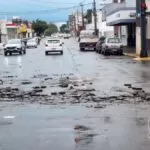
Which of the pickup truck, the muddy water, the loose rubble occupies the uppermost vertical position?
the muddy water

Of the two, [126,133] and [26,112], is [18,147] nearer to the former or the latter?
[126,133]

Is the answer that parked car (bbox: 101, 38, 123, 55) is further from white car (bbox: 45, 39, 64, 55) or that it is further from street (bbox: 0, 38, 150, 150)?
street (bbox: 0, 38, 150, 150)

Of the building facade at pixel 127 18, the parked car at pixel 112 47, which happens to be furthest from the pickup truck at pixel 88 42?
the parked car at pixel 112 47

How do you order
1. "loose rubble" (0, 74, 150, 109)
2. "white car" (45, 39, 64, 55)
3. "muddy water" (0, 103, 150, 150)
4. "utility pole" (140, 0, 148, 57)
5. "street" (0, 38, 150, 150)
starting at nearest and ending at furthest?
"muddy water" (0, 103, 150, 150)
"street" (0, 38, 150, 150)
"loose rubble" (0, 74, 150, 109)
"utility pole" (140, 0, 148, 57)
"white car" (45, 39, 64, 55)

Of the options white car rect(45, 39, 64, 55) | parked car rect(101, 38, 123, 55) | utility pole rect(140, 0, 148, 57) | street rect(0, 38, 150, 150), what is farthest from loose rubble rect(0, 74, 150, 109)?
white car rect(45, 39, 64, 55)

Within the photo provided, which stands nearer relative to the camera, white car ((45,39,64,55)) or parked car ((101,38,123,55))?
parked car ((101,38,123,55))

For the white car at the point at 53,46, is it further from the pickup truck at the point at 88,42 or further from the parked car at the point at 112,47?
the pickup truck at the point at 88,42

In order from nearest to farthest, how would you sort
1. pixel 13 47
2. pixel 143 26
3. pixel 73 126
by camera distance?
pixel 73 126 < pixel 143 26 < pixel 13 47

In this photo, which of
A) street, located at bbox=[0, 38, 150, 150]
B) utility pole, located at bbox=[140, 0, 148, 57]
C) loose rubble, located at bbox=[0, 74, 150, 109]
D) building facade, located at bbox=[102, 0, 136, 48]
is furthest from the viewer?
building facade, located at bbox=[102, 0, 136, 48]

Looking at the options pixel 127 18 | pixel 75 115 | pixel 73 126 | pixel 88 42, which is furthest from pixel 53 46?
pixel 73 126

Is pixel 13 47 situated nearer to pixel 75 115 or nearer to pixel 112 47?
pixel 112 47

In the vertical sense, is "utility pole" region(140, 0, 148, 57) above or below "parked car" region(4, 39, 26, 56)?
above

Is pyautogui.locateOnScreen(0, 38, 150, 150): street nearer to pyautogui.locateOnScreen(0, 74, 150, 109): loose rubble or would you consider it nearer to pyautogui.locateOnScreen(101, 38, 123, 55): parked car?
Result: pyautogui.locateOnScreen(0, 74, 150, 109): loose rubble

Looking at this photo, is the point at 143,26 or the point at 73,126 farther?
the point at 143,26
